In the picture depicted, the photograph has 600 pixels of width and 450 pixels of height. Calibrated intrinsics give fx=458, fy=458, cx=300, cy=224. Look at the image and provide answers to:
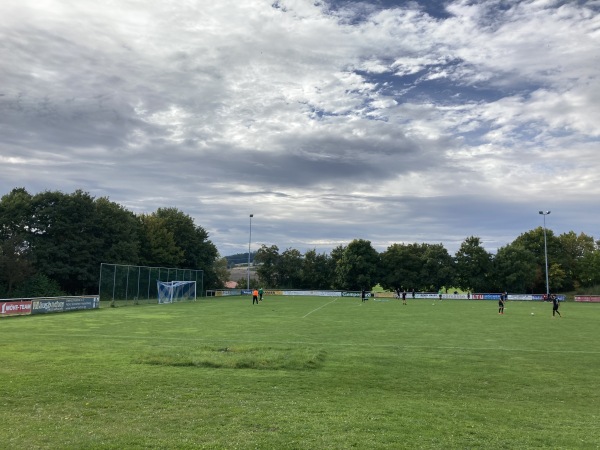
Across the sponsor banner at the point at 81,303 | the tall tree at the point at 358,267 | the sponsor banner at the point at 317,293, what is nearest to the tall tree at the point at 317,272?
the tall tree at the point at 358,267

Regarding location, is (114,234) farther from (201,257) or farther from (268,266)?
(268,266)

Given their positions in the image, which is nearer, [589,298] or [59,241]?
[59,241]

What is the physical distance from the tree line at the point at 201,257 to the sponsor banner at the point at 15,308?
77.5 feet

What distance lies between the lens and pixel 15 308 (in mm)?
32812

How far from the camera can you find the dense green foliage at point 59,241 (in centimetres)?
5566

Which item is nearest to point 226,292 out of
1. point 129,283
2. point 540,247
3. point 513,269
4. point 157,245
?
point 157,245

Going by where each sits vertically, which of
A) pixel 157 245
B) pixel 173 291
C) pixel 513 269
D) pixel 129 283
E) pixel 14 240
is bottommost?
pixel 173 291

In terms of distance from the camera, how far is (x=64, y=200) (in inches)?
2501

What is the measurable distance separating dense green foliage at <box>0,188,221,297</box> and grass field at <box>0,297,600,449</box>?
41.5 m

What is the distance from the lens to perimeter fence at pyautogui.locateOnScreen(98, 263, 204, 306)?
153 ft

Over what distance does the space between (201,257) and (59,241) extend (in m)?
26.8

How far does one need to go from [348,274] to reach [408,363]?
74558mm

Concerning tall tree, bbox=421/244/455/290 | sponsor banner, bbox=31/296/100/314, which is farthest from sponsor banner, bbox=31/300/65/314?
tall tree, bbox=421/244/455/290

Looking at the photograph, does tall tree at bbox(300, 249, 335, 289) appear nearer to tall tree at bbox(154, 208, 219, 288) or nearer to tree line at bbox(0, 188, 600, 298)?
tree line at bbox(0, 188, 600, 298)
